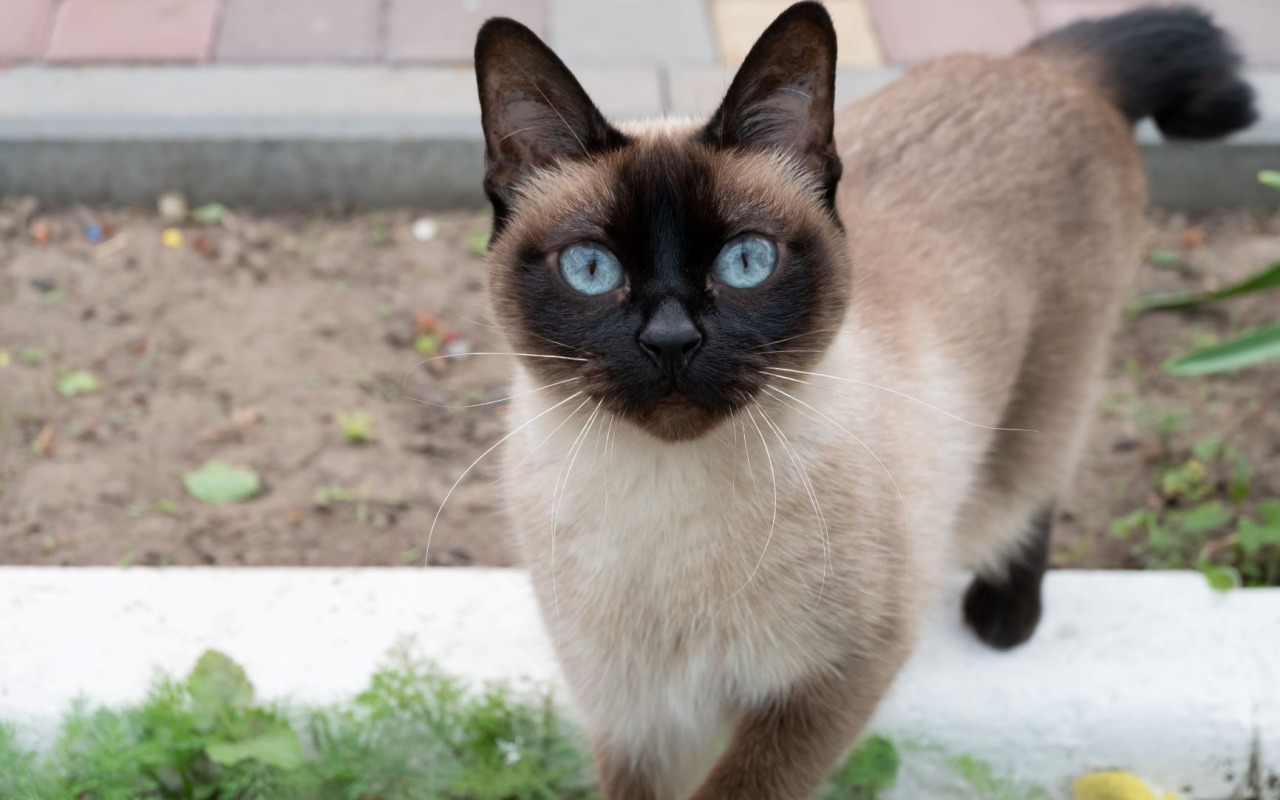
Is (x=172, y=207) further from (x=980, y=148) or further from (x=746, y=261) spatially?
(x=746, y=261)

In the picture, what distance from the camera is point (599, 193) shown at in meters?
1.68

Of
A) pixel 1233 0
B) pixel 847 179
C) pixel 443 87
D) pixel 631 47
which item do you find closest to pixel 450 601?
pixel 847 179

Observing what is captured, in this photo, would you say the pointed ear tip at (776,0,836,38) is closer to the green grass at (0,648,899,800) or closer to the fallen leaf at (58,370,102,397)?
the green grass at (0,648,899,800)

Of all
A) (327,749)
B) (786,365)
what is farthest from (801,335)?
(327,749)

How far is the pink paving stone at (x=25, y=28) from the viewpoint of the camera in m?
3.99

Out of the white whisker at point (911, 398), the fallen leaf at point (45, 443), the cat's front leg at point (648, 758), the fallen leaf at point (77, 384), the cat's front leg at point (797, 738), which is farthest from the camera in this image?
the fallen leaf at point (77, 384)

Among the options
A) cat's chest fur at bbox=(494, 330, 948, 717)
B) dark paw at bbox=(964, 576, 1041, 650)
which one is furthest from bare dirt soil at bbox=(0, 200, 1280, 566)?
cat's chest fur at bbox=(494, 330, 948, 717)

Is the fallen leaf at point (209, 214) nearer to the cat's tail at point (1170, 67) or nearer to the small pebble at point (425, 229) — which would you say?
the small pebble at point (425, 229)

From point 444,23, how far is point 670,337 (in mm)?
2969

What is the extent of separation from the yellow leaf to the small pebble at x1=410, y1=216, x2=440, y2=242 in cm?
225

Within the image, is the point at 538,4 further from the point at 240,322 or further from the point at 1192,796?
the point at 1192,796

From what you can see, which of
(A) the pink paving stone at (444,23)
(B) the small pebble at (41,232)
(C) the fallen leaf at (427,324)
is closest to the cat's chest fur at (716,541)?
(C) the fallen leaf at (427,324)

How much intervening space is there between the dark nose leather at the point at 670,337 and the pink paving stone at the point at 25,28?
3132 mm

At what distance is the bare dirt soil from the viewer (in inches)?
115
